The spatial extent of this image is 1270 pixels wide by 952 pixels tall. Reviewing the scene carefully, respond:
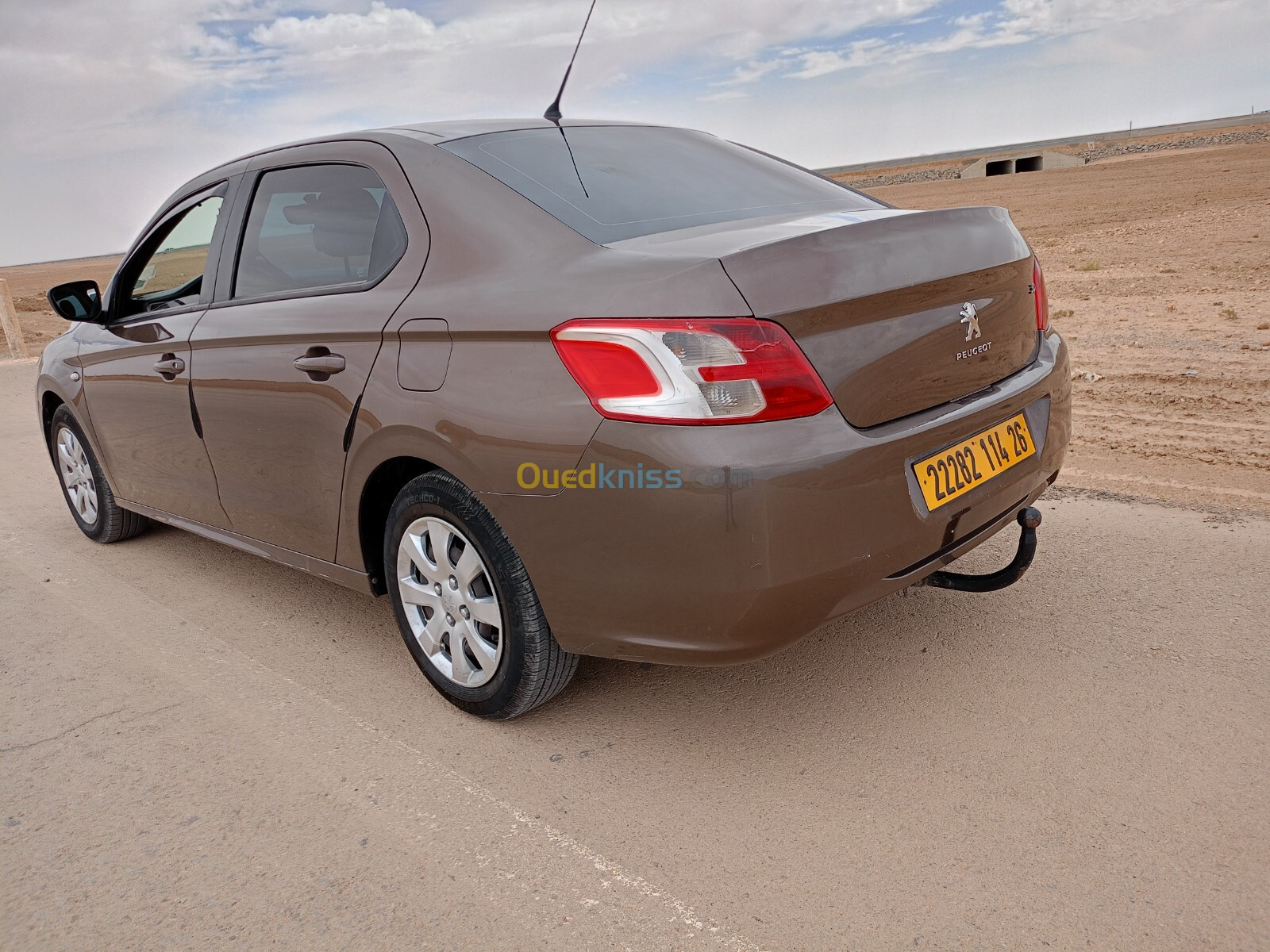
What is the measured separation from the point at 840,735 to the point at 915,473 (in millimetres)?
785

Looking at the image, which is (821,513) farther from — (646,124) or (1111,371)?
(1111,371)

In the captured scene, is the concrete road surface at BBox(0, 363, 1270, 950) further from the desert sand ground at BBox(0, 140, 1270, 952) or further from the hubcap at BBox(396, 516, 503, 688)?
the hubcap at BBox(396, 516, 503, 688)

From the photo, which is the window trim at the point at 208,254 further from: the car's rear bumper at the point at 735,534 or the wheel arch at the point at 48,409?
the car's rear bumper at the point at 735,534

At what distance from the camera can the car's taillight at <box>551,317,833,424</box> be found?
2.19 metres

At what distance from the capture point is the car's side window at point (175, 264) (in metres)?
3.79

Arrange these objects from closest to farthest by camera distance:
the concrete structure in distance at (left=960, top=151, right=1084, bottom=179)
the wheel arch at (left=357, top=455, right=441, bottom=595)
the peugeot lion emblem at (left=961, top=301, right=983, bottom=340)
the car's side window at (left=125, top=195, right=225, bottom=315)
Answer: the peugeot lion emblem at (left=961, top=301, right=983, bottom=340) < the wheel arch at (left=357, top=455, right=441, bottom=595) < the car's side window at (left=125, top=195, right=225, bottom=315) < the concrete structure in distance at (left=960, top=151, right=1084, bottom=179)

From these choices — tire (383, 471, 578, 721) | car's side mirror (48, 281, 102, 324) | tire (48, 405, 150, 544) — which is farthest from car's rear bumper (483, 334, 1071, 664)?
tire (48, 405, 150, 544)

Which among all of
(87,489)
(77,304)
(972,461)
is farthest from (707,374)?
(87,489)

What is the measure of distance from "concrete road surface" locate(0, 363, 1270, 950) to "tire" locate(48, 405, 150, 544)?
1.14 metres

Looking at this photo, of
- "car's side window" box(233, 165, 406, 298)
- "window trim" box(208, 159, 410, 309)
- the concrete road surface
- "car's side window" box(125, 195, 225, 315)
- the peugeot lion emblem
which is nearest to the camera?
the concrete road surface

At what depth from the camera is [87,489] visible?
4.89 meters

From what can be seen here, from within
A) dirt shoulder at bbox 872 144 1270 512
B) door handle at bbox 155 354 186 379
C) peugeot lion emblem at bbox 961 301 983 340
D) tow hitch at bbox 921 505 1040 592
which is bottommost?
dirt shoulder at bbox 872 144 1270 512

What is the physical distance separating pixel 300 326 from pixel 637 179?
110cm

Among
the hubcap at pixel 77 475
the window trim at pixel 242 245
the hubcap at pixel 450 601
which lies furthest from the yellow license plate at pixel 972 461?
the hubcap at pixel 77 475
